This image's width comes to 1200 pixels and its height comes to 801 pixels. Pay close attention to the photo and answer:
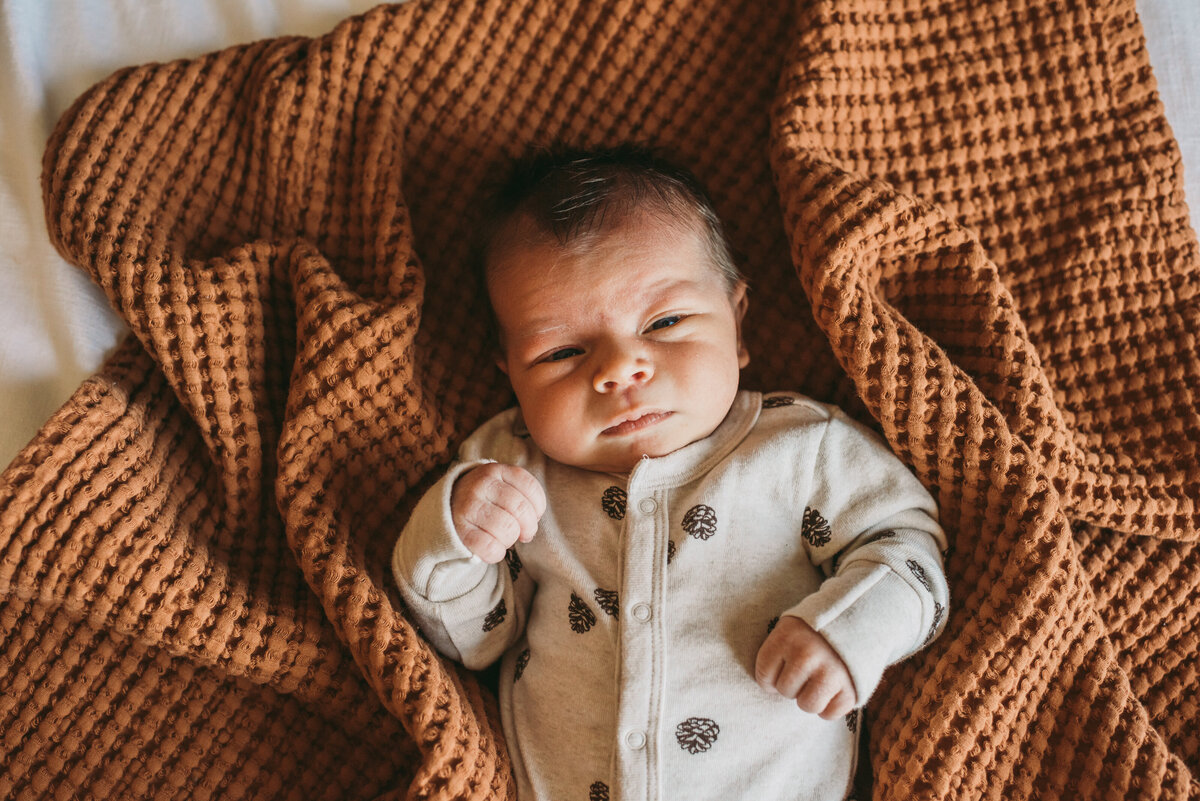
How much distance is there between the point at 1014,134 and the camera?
1.32 metres

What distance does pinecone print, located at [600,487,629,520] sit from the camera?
1.21 m

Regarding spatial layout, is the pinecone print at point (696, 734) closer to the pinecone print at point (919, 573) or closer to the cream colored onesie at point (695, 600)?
the cream colored onesie at point (695, 600)

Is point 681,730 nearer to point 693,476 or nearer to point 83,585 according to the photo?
point 693,476

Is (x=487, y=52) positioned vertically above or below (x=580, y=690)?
above

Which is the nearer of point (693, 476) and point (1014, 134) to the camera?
point (693, 476)

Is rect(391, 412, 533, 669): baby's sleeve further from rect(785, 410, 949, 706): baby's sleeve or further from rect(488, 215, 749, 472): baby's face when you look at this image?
rect(785, 410, 949, 706): baby's sleeve

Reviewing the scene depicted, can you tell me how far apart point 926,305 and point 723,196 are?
0.34 meters

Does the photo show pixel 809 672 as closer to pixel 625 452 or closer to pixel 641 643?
pixel 641 643

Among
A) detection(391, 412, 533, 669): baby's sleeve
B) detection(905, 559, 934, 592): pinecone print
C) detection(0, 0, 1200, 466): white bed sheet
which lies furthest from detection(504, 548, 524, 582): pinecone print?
detection(0, 0, 1200, 466): white bed sheet

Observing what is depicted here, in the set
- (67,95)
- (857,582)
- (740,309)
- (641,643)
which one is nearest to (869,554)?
(857,582)

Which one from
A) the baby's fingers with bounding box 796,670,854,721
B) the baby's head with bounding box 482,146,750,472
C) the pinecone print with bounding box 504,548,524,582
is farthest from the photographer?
the pinecone print with bounding box 504,548,524,582

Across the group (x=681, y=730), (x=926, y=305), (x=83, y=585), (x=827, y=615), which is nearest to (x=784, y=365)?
(x=926, y=305)

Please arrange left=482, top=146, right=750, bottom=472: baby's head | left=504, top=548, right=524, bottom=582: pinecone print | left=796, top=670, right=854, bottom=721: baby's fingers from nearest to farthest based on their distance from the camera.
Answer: left=796, top=670, right=854, bottom=721: baby's fingers < left=482, top=146, right=750, bottom=472: baby's head < left=504, top=548, right=524, bottom=582: pinecone print

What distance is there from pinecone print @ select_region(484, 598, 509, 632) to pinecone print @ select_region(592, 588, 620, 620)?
13cm
